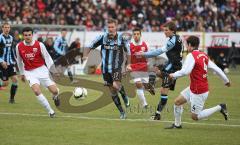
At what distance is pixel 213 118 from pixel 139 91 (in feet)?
11.6

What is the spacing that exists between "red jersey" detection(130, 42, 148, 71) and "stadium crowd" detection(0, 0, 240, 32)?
1762 cm

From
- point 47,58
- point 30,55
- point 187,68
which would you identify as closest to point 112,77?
point 47,58

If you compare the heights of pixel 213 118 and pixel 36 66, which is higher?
pixel 36 66

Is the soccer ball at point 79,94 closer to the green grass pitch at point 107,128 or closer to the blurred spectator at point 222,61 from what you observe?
the green grass pitch at point 107,128

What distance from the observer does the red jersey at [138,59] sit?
21.3m

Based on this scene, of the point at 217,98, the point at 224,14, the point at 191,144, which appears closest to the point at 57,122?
the point at 191,144

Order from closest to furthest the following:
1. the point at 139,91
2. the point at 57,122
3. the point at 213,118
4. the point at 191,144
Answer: the point at 191,144 < the point at 57,122 < the point at 213,118 < the point at 139,91

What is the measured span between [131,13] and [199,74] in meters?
30.4

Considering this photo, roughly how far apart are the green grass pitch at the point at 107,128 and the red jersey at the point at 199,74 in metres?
0.97

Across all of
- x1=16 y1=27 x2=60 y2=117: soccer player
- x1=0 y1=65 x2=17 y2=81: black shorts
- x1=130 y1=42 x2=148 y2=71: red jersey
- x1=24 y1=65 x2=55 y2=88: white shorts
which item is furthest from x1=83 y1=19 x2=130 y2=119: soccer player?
x1=0 y1=65 x2=17 y2=81: black shorts

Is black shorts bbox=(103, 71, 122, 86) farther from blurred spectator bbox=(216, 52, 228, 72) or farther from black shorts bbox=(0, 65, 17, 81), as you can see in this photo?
blurred spectator bbox=(216, 52, 228, 72)

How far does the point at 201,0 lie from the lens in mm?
47250

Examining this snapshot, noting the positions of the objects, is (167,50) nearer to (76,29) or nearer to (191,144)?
(191,144)

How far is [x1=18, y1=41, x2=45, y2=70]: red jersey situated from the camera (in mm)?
17906
